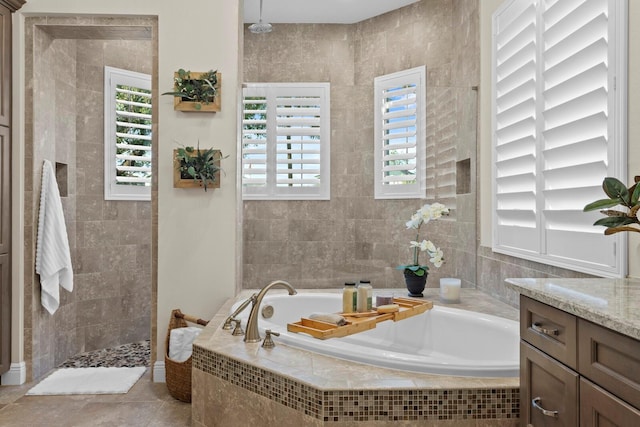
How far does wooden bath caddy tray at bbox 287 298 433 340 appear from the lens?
2482mm

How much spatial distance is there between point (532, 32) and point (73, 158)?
11.4 ft

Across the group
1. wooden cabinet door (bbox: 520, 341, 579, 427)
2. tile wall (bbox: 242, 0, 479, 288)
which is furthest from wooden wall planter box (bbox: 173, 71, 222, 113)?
wooden cabinet door (bbox: 520, 341, 579, 427)

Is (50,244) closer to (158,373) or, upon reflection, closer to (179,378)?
(158,373)

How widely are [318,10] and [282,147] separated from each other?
1329 millimetres

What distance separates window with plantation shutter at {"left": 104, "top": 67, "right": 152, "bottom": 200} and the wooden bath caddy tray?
2399 mm

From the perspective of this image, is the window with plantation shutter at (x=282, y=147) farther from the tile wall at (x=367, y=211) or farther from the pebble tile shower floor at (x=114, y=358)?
the pebble tile shower floor at (x=114, y=358)

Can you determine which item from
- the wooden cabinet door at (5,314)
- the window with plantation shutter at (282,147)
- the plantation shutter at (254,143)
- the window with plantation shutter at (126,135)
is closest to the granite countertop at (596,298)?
the window with plantation shutter at (282,147)

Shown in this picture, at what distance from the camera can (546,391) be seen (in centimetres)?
145

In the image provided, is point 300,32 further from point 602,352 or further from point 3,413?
point 602,352

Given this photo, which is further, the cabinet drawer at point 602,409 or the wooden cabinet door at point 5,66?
the wooden cabinet door at point 5,66

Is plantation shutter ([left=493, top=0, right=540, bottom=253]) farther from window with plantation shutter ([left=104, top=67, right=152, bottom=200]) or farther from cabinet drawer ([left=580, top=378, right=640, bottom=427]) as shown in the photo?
window with plantation shutter ([left=104, top=67, right=152, bottom=200])

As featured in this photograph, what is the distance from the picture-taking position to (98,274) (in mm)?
4285

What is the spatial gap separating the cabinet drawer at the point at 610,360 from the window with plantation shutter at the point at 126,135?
3931 mm

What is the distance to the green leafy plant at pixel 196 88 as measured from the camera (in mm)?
3352
